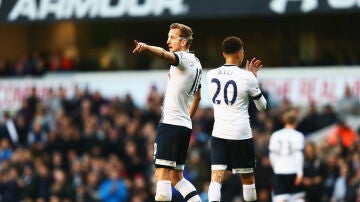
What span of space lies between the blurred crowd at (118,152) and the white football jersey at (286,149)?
1866 mm

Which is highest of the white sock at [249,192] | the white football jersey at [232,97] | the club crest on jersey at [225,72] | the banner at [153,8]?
the banner at [153,8]

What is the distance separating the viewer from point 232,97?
1263cm

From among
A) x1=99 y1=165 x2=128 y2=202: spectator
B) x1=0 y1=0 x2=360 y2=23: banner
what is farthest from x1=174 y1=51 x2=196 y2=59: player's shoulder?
x1=0 y1=0 x2=360 y2=23: banner

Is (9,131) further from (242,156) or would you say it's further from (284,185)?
(242,156)

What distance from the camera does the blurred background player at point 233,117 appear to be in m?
12.6

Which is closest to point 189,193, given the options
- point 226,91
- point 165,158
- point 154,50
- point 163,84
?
point 165,158

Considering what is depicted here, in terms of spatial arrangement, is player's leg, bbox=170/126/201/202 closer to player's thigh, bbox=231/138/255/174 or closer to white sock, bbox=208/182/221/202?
white sock, bbox=208/182/221/202

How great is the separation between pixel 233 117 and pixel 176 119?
84cm

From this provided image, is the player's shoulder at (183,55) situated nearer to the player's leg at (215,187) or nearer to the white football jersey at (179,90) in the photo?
the white football jersey at (179,90)

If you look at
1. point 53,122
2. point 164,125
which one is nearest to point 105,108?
point 53,122

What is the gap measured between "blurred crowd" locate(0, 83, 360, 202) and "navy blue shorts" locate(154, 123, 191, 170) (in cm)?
609

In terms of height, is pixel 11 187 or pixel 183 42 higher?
pixel 183 42

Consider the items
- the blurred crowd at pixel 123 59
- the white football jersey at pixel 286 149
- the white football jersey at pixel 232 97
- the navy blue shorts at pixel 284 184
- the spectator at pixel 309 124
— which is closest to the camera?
the white football jersey at pixel 232 97

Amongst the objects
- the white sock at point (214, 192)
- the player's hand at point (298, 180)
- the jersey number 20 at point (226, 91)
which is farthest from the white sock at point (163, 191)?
the player's hand at point (298, 180)
